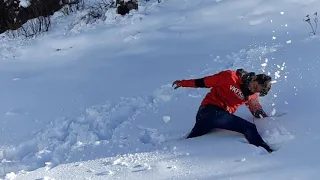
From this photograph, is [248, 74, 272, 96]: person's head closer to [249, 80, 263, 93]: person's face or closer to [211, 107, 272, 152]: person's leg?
[249, 80, 263, 93]: person's face

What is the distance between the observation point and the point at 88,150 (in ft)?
14.1

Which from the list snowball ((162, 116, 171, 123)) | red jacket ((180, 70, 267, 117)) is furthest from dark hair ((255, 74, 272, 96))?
snowball ((162, 116, 171, 123))

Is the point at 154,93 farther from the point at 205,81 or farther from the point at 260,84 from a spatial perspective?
the point at 260,84

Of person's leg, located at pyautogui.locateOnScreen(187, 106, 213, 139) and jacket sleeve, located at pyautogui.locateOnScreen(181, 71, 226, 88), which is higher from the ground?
jacket sleeve, located at pyautogui.locateOnScreen(181, 71, 226, 88)

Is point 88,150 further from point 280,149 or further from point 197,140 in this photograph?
point 280,149

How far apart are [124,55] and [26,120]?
1736 mm

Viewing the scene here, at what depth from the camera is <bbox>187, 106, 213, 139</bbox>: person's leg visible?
4184 mm

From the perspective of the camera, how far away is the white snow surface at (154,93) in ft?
12.4

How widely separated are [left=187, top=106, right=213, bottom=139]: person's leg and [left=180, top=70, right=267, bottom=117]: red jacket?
107 mm

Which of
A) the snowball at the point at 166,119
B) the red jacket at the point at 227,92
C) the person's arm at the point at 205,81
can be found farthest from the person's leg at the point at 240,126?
the snowball at the point at 166,119

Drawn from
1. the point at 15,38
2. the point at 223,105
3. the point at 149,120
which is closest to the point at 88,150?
the point at 149,120

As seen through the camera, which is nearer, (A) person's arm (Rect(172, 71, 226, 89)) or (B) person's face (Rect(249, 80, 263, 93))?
(B) person's face (Rect(249, 80, 263, 93))

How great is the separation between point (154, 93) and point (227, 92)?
4.06 ft

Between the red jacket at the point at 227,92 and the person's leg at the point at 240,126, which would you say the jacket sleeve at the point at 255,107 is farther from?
the person's leg at the point at 240,126
